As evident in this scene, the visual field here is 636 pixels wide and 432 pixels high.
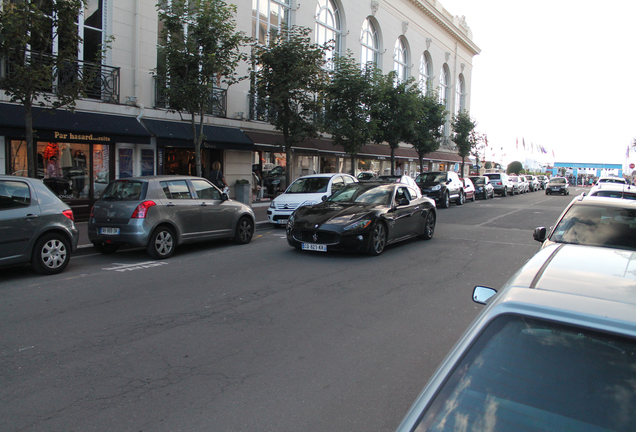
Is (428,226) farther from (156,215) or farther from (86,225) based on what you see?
(86,225)

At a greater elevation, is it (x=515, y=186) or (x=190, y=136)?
(x=190, y=136)

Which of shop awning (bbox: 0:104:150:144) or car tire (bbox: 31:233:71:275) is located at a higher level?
shop awning (bbox: 0:104:150:144)

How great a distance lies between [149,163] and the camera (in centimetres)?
1698

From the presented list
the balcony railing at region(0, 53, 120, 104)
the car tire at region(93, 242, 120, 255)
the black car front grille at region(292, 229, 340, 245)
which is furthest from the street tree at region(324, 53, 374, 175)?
the car tire at region(93, 242, 120, 255)

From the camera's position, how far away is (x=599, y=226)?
218 inches

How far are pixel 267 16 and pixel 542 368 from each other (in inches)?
927

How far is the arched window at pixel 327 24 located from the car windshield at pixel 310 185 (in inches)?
521

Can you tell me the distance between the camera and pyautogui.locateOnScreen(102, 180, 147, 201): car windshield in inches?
366

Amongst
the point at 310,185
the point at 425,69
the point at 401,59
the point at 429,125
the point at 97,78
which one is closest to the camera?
the point at 310,185

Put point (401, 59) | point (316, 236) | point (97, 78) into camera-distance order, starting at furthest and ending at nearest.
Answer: point (401, 59), point (97, 78), point (316, 236)

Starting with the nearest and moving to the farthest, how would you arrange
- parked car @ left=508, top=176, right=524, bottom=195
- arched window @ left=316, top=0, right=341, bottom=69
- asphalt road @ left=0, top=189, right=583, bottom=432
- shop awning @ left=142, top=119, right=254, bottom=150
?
1. asphalt road @ left=0, top=189, right=583, bottom=432
2. shop awning @ left=142, top=119, right=254, bottom=150
3. arched window @ left=316, top=0, right=341, bottom=69
4. parked car @ left=508, top=176, right=524, bottom=195

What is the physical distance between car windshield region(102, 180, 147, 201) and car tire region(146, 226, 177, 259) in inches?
30.2

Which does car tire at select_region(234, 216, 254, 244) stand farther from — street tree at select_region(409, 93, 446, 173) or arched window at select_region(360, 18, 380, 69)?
arched window at select_region(360, 18, 380, 69)

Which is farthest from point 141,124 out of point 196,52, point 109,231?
point 109,231
